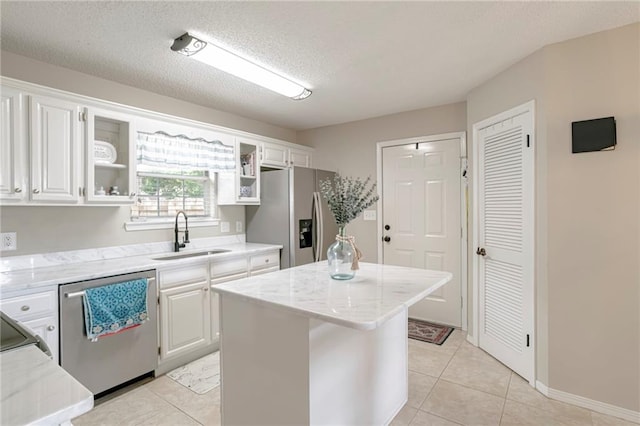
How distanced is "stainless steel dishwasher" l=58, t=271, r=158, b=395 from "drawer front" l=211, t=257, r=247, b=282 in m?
0.55

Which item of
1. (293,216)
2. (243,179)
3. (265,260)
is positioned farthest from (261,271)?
(243,179)

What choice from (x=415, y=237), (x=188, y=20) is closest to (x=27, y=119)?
(x=188, y=20)

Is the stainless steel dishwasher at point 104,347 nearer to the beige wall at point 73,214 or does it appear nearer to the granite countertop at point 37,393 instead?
the beige wall at point 73,214

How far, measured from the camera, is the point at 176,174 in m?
3.34

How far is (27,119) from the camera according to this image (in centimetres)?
215

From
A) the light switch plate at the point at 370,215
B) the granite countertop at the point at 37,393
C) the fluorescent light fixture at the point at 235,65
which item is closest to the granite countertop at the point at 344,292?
the granite countertop at the point at 37,393

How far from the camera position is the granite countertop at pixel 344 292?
1290 mm

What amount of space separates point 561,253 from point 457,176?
1.48m

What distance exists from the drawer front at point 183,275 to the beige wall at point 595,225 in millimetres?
2716

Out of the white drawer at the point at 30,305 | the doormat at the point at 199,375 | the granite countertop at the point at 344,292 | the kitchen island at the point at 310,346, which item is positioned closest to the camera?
the granite countertop at the point at 344,292

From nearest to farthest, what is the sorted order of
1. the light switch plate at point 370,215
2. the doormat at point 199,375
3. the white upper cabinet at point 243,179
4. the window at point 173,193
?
the doormat at point 199,375 < the window at point 173,193 < the white upper cabinet at point 243,179 < the light switch plate at point 370,215

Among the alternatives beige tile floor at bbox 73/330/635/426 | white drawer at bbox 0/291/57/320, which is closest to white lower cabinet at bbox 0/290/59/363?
white drawer at bbox 0/291/57/320

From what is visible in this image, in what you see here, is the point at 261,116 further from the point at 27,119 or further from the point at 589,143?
the point at 589,143

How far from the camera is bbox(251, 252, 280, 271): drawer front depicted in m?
3.36
